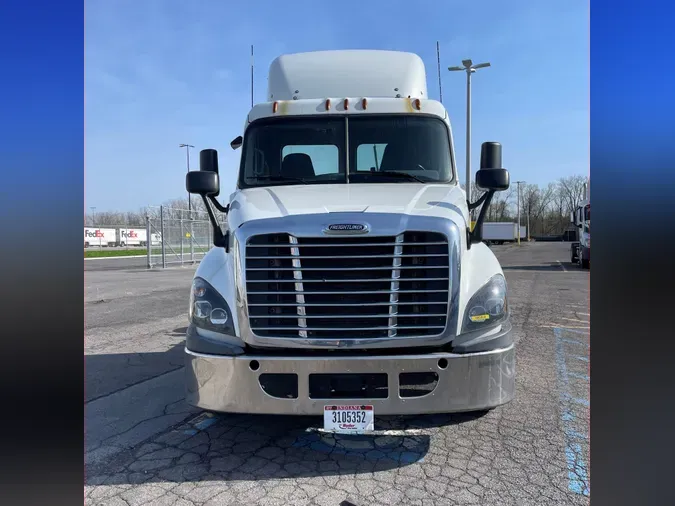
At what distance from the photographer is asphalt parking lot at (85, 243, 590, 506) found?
292cm

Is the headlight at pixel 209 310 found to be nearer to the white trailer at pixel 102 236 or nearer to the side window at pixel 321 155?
the side window at pixel 321 155

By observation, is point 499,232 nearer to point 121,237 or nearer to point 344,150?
point 121,237

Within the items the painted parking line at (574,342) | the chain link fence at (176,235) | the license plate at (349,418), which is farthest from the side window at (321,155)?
the chain link fence at (176,235)

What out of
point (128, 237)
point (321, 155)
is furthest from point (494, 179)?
point (128, 237)

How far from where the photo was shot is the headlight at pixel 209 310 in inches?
130

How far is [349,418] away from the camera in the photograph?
9.97ft

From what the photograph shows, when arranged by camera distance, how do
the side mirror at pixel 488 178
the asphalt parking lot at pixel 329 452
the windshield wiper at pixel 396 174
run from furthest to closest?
the windshield wiper at pixel 396 174 → the side mirror at pixel 488 178 → the asphalt parking lot at pixel 329 452

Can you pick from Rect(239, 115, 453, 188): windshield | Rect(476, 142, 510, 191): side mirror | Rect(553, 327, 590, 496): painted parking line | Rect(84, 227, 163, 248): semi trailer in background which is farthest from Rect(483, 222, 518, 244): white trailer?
Rect(476, 142, 510, 191): side mirror

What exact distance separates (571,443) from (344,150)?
3196mm

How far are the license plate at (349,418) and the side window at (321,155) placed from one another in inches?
89.3
